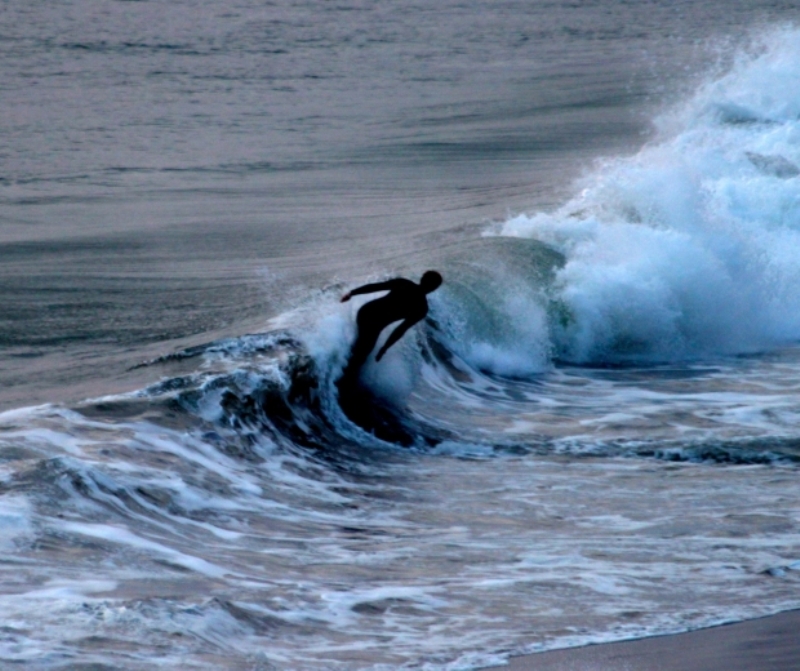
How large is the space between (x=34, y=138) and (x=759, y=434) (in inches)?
614

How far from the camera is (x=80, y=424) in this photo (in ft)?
27.0

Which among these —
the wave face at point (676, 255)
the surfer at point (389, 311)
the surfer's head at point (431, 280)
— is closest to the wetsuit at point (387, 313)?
the surfer at point (389, 311)

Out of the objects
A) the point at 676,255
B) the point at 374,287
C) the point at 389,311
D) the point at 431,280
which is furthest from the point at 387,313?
the point at 676,255

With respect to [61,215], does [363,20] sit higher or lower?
higher

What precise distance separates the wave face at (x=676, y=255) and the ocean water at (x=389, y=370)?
2.4 inches

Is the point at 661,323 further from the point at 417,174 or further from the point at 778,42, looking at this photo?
the point at 778,42

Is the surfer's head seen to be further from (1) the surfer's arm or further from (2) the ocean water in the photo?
(2) the ocean water

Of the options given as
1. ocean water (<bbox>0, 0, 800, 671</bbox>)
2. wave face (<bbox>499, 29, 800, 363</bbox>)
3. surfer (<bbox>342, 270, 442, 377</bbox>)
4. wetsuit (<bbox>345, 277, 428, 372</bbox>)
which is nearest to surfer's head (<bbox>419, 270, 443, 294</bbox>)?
surfer (<bbox>342, 270, 442, 377</bbox>)

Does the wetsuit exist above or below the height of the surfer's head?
below

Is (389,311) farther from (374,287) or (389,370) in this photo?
(389,370)

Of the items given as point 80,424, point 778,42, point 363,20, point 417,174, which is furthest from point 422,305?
point 363,20

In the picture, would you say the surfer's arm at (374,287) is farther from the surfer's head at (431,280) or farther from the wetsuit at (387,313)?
the surfer's head at (431,280)

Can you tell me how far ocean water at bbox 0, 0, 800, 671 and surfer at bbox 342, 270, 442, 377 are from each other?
7.9 inches

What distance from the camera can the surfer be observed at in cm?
1014
